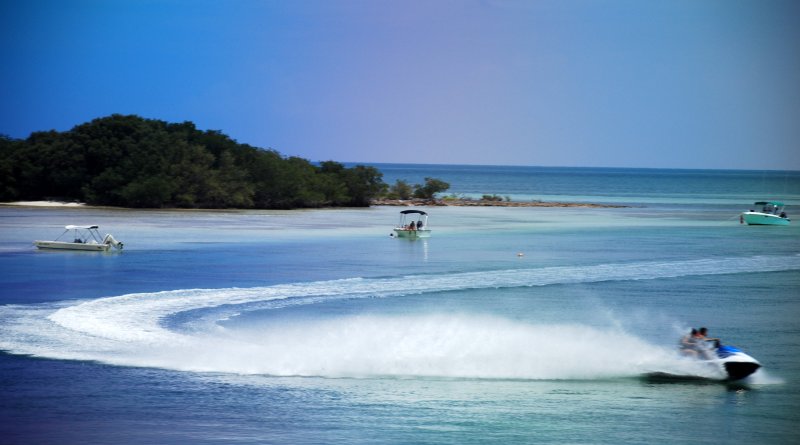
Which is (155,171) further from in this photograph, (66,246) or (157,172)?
(66,246)

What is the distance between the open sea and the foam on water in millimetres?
86

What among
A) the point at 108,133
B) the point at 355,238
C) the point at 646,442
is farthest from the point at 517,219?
the point at 646,442

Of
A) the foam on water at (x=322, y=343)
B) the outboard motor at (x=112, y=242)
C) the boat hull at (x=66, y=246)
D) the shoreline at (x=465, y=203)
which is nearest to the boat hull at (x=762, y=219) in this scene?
the shoreline at (x=465, y=203)

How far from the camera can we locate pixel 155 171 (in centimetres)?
9431

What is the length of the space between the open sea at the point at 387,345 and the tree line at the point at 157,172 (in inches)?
1536

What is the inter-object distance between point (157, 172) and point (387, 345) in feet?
237

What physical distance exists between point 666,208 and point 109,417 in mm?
103805

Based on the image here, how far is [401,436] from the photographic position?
60.0ft

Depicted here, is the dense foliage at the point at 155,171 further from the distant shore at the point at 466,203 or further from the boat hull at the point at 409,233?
the boat hull at the point at 409,233

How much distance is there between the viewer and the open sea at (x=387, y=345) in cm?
1922

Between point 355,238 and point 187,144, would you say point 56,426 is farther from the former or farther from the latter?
point 187,144

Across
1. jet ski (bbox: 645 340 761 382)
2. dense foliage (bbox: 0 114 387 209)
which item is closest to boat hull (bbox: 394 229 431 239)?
dense foliage (bbox: 0 114 387 209)

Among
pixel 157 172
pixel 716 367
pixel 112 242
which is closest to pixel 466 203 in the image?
pixel 157 172

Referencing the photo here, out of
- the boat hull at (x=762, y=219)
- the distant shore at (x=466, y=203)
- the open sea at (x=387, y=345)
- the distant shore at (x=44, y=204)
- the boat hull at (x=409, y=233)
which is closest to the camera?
the open sea at (x=387, y=345)
